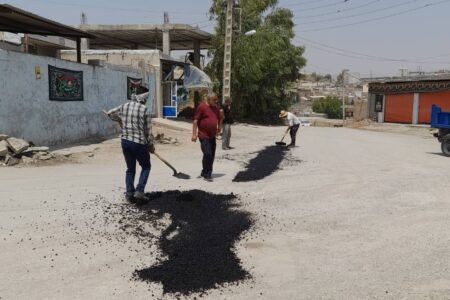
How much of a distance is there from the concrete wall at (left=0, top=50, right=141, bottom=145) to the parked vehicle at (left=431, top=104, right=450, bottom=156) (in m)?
11.3

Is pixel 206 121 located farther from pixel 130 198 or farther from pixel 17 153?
pixel 17 153

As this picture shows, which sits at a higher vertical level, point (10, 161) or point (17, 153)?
point (17, 153)

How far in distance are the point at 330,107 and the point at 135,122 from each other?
80594 millimetres

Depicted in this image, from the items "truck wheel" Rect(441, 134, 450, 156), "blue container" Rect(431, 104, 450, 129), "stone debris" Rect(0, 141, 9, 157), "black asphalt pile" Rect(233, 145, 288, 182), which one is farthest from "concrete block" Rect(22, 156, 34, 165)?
"blue container" Rect(431, 104, 450, 129)

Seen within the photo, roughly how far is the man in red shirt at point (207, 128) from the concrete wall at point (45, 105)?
525 centimetres

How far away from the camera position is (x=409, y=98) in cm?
3662

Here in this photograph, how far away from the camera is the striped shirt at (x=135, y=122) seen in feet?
21.6

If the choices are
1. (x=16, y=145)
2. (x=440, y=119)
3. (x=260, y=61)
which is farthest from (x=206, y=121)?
(x=260, y=61)

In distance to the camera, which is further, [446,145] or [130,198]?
[446,145]

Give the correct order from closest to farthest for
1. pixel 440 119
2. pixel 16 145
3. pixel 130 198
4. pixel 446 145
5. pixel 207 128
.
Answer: pixel 130 198, pixel 207 128, pixel 16 145, pixel 446 145, pixel 440 119

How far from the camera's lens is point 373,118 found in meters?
41.4

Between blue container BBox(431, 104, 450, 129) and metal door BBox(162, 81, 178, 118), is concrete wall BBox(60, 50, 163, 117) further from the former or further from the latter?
blue container BBox(431, 104, 450, 129)

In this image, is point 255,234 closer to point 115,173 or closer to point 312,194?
point 312,194

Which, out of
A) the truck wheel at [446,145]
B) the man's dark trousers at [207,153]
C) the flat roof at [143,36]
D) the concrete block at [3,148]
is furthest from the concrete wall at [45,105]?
the flat roof at [143,36]
